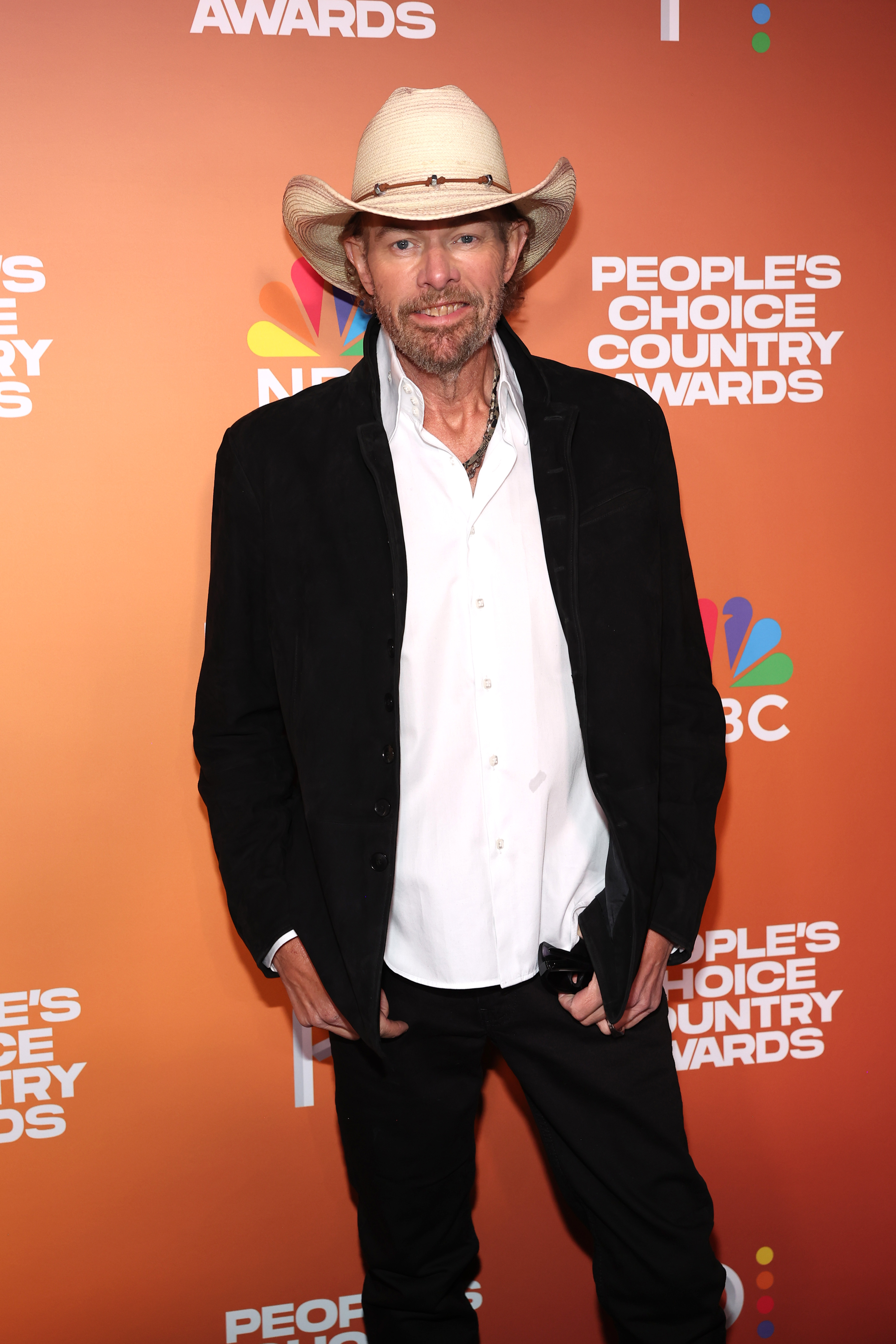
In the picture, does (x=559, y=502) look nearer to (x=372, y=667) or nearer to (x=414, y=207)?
(x=372, y=667)

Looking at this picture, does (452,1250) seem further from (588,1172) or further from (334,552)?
(334,552)

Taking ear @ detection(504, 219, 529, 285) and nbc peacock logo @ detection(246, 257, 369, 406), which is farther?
nbc peacock logo @ detection(246, 257, 369, 406)

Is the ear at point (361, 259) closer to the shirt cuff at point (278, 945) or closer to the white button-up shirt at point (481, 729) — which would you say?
the white button-up shirt at point (481, 729)

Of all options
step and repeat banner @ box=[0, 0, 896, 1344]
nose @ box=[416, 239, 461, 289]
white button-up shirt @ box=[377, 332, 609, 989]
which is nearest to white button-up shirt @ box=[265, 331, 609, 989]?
white button-up shirt @ box=[377, 332, 609, 989]

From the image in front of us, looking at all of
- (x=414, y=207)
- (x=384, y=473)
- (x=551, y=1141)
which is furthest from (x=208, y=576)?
(x=551, y=1141)

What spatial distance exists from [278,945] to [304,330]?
3.53ft

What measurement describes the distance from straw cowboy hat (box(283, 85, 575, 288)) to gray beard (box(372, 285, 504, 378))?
115 millimetres

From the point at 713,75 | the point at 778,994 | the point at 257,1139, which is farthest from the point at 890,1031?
the point at 713,75

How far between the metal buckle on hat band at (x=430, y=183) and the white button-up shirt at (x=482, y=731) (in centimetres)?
36

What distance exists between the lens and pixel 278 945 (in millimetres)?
1709

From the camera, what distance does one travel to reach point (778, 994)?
228 centimetres

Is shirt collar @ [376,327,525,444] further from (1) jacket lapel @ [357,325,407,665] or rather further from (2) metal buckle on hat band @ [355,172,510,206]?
(2) metal buckle on hat band @ [355,172,510,206]

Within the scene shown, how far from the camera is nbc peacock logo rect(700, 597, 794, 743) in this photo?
2141mm

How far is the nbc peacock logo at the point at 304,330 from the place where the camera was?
1936mm
